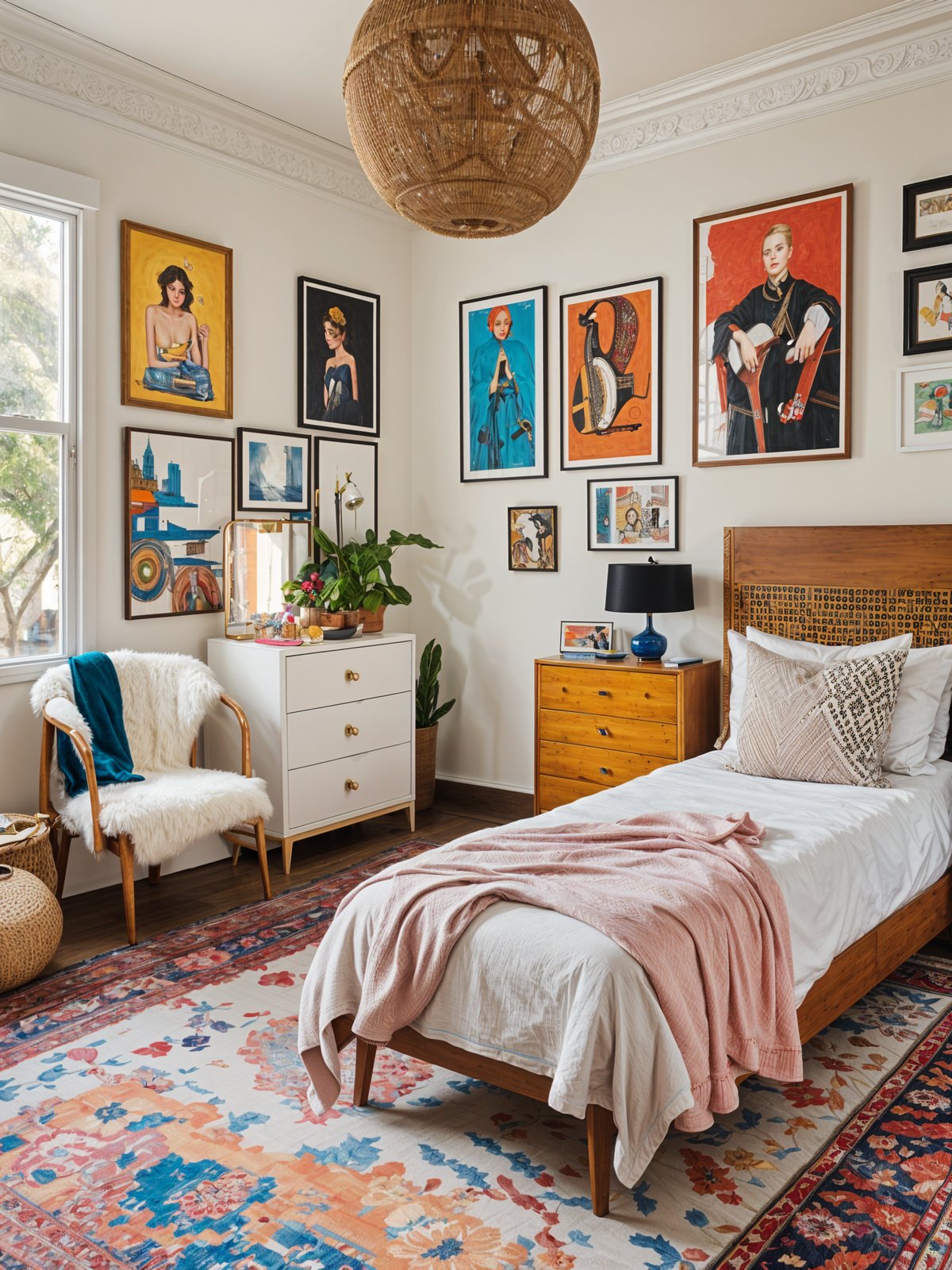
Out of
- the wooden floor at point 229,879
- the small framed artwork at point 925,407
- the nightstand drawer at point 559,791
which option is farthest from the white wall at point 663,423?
the nightstand drawer at point 559,791

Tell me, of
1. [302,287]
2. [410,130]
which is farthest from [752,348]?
[410,130]

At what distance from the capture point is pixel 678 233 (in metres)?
4.50

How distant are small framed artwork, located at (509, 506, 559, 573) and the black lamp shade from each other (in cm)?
69

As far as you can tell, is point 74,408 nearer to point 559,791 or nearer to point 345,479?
point 345,479

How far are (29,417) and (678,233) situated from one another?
9.22 feet

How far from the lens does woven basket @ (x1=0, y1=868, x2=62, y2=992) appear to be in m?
3.01

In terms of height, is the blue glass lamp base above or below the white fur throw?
above

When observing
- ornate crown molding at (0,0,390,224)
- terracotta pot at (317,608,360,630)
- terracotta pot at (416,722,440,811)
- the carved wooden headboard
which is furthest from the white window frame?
the carved wooden headboard

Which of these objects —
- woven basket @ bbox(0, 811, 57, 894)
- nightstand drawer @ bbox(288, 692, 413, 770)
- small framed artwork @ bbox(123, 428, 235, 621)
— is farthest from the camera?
nightstand drawer @ bbox(288, 692, 413, 770)

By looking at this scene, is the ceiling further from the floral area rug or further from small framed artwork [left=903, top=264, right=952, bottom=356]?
the floral area rug

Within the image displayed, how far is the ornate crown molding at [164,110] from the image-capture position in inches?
146

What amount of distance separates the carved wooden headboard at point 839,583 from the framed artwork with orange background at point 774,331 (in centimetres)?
36

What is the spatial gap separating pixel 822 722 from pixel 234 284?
3.13 meters

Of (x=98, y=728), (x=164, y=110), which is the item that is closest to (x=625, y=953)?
(x=98, y=728)
